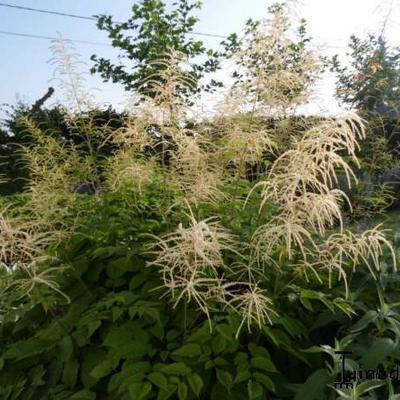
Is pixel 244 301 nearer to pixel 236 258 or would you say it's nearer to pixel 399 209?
pixel 236 258

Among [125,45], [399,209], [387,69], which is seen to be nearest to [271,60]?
[387,69]

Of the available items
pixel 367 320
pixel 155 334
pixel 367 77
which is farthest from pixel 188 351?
pixel 367 77

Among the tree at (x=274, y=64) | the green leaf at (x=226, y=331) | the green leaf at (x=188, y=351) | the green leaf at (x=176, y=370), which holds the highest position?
the tree at (x=274, y=64)

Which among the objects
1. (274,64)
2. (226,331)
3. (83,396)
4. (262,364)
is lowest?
(83,396)

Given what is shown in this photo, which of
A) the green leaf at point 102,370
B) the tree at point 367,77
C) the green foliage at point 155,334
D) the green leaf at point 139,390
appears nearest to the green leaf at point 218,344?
the green foliage at point 155,334

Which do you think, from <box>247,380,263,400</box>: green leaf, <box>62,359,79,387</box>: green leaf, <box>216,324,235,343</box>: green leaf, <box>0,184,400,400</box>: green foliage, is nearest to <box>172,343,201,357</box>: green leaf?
<box>0,184,400,400</box>: green foliage

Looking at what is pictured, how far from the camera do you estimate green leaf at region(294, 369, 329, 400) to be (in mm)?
1504

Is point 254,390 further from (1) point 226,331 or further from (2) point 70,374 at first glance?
(2) point 70,374

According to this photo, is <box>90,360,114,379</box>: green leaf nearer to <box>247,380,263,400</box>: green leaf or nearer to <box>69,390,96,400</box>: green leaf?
<box>69,390,96,400</box>: green leaf

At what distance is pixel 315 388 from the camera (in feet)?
4.97

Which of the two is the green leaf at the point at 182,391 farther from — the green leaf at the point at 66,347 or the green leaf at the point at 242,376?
the green leaf at the point at 66,347

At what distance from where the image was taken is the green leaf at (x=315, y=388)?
4.93 ft

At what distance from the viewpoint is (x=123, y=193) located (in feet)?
7.69

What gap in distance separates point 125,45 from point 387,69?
4.87 m
